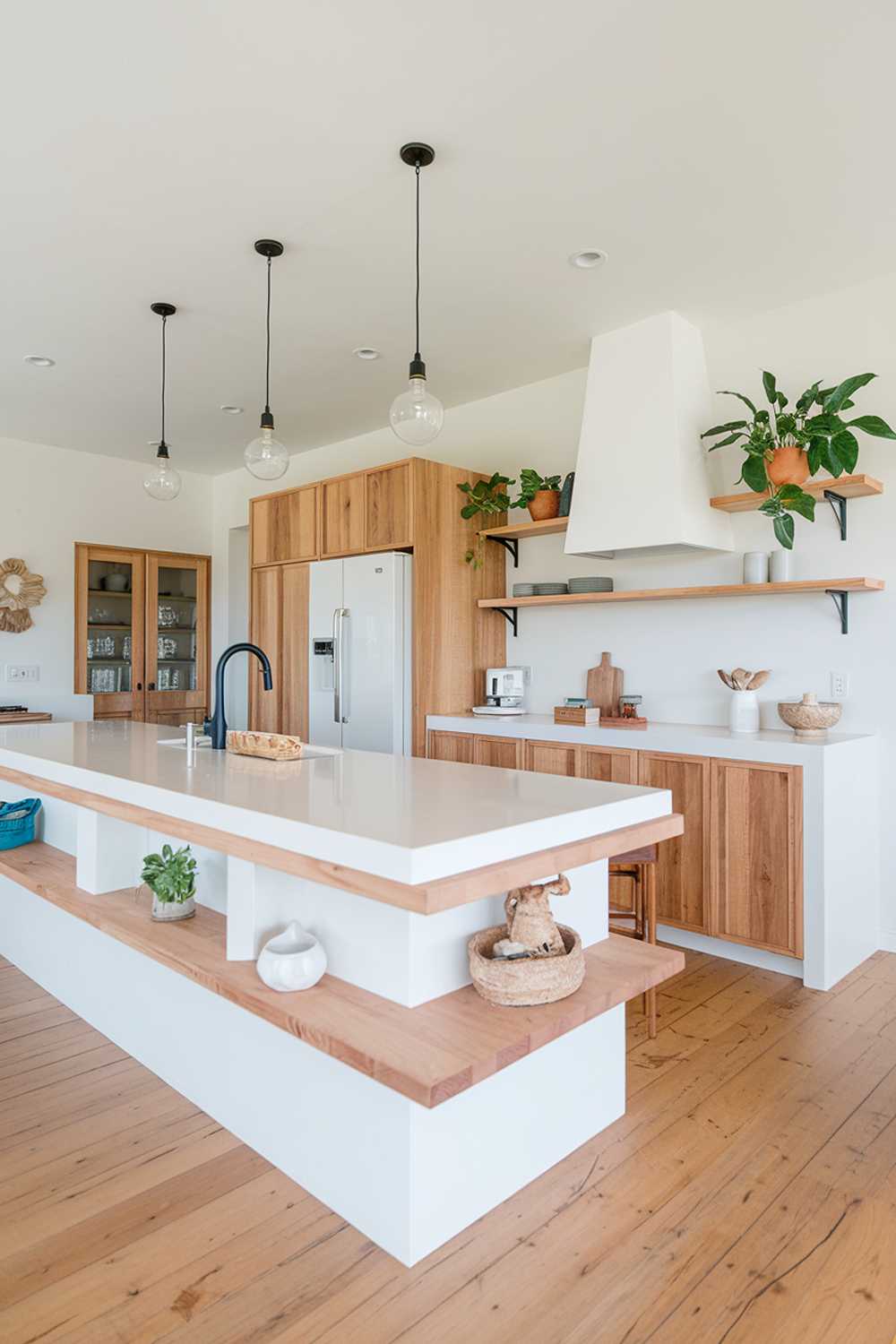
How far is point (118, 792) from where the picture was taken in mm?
2225

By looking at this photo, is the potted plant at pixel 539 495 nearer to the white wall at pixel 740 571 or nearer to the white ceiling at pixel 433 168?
the white wall at pixel 740 571

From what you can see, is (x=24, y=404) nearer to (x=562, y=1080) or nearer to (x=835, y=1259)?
(x=562, y=1080)

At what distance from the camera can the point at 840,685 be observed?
349 centimetres

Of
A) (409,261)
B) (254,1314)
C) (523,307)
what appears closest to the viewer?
(254,1314)

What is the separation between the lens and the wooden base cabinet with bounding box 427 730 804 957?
308 centimetres

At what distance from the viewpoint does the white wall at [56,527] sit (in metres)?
5.82

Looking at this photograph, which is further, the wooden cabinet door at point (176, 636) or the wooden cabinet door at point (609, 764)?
the wooden cabinet door at point (176, 636)

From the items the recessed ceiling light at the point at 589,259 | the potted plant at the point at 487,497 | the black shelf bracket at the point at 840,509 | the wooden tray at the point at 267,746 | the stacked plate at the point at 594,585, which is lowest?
the wooden tray at the point at 267,746

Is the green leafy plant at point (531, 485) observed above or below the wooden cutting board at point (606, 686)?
above

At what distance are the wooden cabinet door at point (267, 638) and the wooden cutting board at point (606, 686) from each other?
2.03 metres

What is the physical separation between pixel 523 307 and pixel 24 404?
3241mm

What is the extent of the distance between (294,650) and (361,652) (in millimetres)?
735

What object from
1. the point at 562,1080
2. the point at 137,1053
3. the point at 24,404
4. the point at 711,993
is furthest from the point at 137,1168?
the point at 24,404

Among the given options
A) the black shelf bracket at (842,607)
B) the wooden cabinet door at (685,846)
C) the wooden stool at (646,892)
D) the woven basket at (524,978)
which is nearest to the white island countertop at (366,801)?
the woven basket at (524,978)
